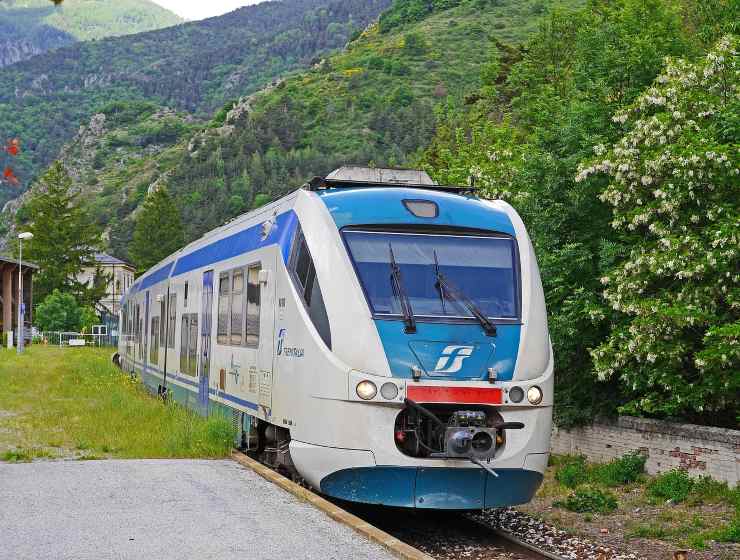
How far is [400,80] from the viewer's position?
18438 cm

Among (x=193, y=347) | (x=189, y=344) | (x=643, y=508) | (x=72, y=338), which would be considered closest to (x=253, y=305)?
(x=193, y=347)

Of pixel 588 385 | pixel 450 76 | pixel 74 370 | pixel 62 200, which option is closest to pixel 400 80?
pixel 450 76

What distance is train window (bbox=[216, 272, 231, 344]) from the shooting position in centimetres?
1509

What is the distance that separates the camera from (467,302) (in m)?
10.9

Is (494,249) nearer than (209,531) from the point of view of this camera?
No

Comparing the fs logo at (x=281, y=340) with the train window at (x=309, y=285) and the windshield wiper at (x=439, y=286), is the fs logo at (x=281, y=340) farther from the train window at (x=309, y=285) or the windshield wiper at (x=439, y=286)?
the windshield wiper at (x=439, y=286)

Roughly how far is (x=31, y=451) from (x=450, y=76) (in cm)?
16838

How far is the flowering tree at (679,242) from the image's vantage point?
15242mm

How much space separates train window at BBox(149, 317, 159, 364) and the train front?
13957 mm

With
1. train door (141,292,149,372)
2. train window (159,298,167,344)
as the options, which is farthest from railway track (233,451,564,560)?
train door (141,292,149,372)

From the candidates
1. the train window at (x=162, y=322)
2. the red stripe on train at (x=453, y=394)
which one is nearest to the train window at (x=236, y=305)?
the red stripe on train at (x=453, y=394)

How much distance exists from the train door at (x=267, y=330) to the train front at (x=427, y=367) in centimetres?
121

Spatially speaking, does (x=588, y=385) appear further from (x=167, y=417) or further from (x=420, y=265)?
(x=420, y=265)

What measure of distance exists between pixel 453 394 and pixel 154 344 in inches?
634
